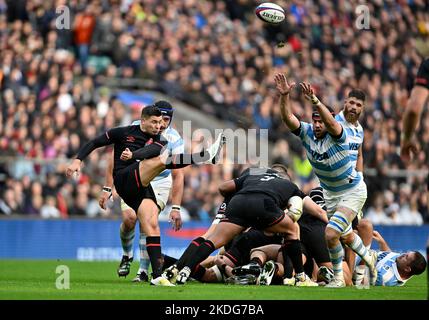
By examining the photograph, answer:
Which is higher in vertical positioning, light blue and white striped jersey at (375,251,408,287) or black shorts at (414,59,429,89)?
black shorts at (414,59,429,89)

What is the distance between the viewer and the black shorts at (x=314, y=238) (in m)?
14.2

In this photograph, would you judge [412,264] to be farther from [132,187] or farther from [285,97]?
[132,187]

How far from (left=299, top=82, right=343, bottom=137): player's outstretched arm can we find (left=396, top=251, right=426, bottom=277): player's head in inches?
106

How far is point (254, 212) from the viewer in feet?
42.9

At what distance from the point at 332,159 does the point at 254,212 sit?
135cm

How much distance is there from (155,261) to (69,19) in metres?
15.2

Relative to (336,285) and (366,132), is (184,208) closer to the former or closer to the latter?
(366,132)

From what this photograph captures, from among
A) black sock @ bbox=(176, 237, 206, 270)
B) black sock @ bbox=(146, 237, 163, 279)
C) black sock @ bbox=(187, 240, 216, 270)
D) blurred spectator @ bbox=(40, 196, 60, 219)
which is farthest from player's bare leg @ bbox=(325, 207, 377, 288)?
blurred spectator @ bbox=(40, 196, 60, 219)

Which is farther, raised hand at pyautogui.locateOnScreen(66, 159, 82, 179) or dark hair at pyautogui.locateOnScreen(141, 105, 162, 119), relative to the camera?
dark hair at pyautogui.locateOnScreen(141, 105, 162, 119)

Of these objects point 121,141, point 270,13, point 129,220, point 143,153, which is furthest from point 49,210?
point 143,153

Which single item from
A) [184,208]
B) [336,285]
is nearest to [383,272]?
[336,285]

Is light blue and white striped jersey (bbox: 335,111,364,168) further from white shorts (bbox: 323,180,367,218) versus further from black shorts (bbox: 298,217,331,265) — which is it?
black shorts (bbox: 298,217,331,265)

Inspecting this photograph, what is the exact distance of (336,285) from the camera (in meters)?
13.4

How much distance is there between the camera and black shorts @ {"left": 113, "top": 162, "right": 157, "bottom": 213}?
13.1m
